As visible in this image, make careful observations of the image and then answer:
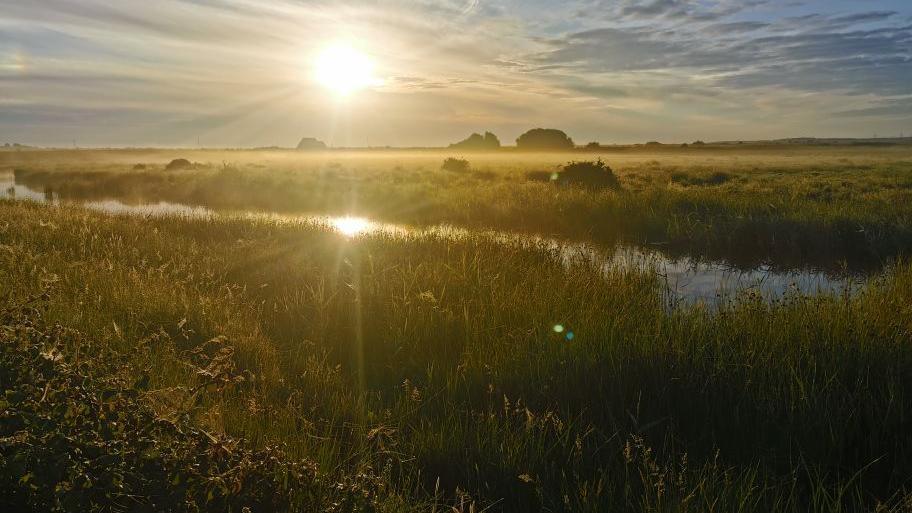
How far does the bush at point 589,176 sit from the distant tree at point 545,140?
401ft

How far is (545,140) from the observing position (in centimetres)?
14888

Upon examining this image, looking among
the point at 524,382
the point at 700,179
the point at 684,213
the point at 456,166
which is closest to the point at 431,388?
the point at 524,382

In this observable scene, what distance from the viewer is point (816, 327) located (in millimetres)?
5918

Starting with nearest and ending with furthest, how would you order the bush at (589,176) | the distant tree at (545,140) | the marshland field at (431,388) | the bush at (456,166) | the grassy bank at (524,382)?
the marshland field at (431,388)
the grassy bank at (524,382)
the bush at (589,176)
the bush at (456,166)
the distant tree at (545,140)

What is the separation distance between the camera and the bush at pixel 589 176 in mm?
25984

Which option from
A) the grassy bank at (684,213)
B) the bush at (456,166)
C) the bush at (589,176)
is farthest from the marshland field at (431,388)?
the bush at (456,166)

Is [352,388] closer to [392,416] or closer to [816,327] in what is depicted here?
[392,416]

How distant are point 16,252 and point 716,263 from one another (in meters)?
13.0

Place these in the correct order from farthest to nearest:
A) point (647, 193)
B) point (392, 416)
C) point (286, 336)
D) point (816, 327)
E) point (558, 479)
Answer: point (647, 193), point (286, 336), point (816, 327), point (392, 416), point (558, 479)

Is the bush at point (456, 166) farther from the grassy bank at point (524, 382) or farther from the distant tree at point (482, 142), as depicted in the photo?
the distant tree at point (482, 142)

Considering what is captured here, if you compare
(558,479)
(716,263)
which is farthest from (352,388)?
(716,263)

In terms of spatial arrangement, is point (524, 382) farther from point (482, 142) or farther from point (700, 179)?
point (482, 142)

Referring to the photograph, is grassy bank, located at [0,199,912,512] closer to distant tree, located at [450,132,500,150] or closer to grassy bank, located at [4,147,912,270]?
grassy bank, located at [4,147,912,270]

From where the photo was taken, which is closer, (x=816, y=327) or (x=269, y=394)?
(x=269, y=394)
